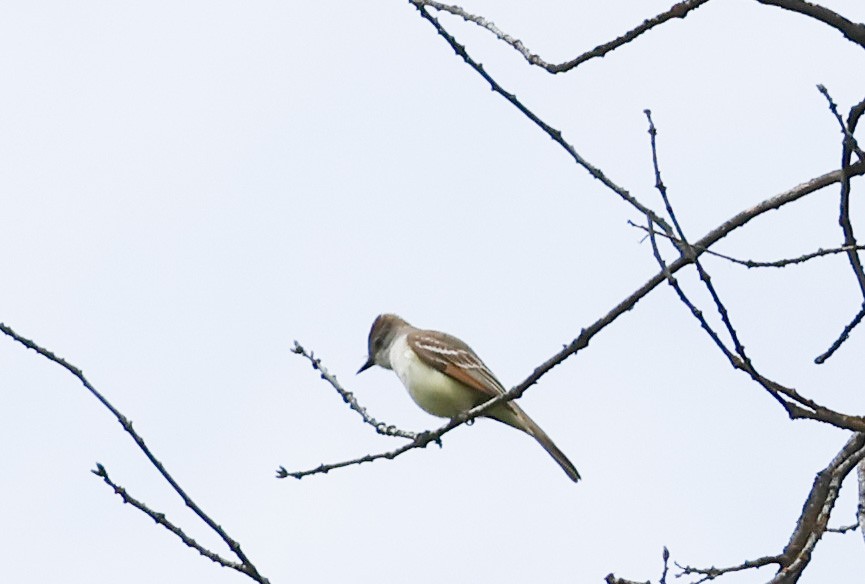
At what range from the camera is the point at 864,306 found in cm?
558

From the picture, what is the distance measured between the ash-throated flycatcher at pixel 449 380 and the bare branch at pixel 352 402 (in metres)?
2.10

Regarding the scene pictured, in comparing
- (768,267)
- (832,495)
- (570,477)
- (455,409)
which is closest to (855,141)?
(768,267)

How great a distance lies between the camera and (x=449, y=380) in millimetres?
9766

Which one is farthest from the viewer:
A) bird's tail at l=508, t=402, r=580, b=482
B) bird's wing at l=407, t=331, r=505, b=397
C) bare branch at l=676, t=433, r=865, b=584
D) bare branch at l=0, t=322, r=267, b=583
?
bird's wing at l=407, t=331, r=505, b=397

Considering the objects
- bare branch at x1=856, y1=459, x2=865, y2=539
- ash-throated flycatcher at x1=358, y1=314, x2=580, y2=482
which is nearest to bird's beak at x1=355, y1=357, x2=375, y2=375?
ash-throated flycatcher at x1=358, y1=314, x2=580, y2=482

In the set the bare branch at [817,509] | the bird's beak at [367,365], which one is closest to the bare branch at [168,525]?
the bare branch at [817,509]

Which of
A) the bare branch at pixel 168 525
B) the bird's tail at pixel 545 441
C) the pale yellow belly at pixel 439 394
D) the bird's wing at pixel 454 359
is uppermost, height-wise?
the bird's wing at pixel 454 359

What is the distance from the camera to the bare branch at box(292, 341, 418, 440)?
269 inches

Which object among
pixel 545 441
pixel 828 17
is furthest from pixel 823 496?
pixel 545 441

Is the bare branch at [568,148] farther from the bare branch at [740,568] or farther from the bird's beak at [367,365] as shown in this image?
the bird's beak at [367,365]

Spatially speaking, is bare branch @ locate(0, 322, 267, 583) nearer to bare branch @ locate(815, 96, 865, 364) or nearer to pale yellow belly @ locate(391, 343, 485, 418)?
bare branch @ locate(815, 96, 865, 364)

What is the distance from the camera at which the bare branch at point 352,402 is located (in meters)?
6.84

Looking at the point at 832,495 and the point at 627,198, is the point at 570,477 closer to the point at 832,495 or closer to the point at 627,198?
the point at 832,495

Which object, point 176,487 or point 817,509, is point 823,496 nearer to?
point 817,509
